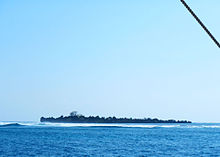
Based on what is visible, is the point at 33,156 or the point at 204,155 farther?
the point at 204,155

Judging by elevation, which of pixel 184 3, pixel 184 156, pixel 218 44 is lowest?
pixel 184 156

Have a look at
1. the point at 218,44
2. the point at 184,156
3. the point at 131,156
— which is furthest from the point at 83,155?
the point at 218,44

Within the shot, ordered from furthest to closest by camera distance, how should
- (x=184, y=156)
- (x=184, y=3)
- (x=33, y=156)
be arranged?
(x=184, y=156), (x=33, y=156), (x=184, y=3)

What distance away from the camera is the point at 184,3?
2.77 meters

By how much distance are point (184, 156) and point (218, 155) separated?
532cm

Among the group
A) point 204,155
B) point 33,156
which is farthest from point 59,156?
point 204,155

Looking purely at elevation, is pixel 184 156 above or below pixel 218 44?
below

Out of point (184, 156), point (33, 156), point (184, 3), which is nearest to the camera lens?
point (184, 3)

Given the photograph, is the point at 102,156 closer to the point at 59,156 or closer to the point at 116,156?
the point at 116,156

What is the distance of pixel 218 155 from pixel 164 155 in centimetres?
726

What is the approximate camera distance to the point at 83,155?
40031 millimetres

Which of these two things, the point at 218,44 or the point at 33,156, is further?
the point at 33,156

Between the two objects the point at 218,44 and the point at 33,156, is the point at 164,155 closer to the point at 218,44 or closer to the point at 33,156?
the point at 33,156

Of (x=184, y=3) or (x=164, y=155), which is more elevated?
(x=184, y=3)
